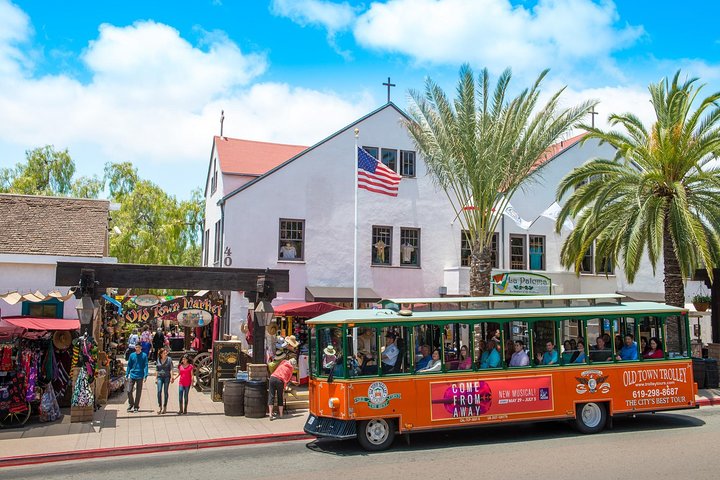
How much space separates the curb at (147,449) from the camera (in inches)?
447

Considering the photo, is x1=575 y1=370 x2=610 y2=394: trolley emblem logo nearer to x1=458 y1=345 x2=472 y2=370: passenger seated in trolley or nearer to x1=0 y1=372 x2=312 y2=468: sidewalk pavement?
x1=458 y1=345 x2=472 y2=370: passenger seated in trolley

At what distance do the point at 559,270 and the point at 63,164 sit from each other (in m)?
34.5

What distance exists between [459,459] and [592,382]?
3.90 m

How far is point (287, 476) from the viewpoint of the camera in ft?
32.8

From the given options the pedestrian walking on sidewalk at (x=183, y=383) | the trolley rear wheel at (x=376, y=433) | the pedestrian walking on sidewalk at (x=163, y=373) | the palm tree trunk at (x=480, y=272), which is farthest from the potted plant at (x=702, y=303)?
the pedestrian walking on sidewalk at (x=163, y=373)

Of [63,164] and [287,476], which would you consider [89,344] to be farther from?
[63,164]

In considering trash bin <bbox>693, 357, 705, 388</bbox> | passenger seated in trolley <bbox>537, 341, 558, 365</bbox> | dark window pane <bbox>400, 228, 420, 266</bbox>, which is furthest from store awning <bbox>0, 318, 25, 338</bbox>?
trash bin <bbox>693, 357, 705, 388</bbox>

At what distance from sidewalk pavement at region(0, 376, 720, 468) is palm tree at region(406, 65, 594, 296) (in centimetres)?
877

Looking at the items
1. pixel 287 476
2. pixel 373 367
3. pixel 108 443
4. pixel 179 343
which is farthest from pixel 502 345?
pixel 179 343

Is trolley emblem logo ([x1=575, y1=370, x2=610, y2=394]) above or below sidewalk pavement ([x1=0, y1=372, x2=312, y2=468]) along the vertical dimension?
above

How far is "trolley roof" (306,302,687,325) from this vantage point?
1221cm

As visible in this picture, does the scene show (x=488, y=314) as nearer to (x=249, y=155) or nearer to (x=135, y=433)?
(x=135, y=433)

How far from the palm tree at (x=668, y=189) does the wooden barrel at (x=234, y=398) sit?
11.9 m

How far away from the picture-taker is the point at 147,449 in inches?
479
